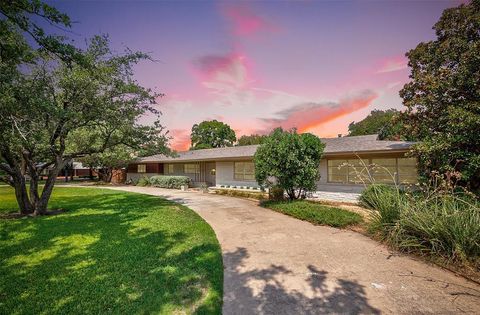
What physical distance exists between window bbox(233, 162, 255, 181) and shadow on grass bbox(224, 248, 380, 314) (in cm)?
1401

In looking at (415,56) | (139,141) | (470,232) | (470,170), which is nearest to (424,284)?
(470,232)

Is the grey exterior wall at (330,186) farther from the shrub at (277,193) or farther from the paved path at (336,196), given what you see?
the shrub at (277,193)

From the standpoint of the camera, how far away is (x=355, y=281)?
4559mm

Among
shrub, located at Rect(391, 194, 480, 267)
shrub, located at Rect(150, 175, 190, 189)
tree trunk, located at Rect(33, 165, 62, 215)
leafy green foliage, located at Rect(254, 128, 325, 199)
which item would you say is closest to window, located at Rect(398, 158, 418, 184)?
leafy green foliage, located at Rect(254, 128, 325, 199)

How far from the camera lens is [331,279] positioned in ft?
15.2

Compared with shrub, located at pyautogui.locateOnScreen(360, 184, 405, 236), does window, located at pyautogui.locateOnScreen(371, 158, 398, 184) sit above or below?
above

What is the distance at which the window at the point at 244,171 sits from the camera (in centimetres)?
1914

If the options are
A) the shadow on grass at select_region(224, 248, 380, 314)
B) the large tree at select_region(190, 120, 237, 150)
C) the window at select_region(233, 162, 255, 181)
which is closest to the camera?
the shadow on grass at select_region(224, 248, 380, 314)

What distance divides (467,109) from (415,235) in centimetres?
624

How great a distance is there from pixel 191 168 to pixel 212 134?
145 feet

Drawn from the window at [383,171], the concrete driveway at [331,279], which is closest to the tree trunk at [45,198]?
the concrete driveway at [331,279]

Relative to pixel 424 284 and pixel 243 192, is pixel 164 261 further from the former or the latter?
pixel 243 192

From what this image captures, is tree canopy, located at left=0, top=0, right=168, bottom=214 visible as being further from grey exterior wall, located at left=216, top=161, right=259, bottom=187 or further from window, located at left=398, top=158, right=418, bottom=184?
window, located at left=398, top=158, right=418, bottom=184

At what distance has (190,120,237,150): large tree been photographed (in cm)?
6900
